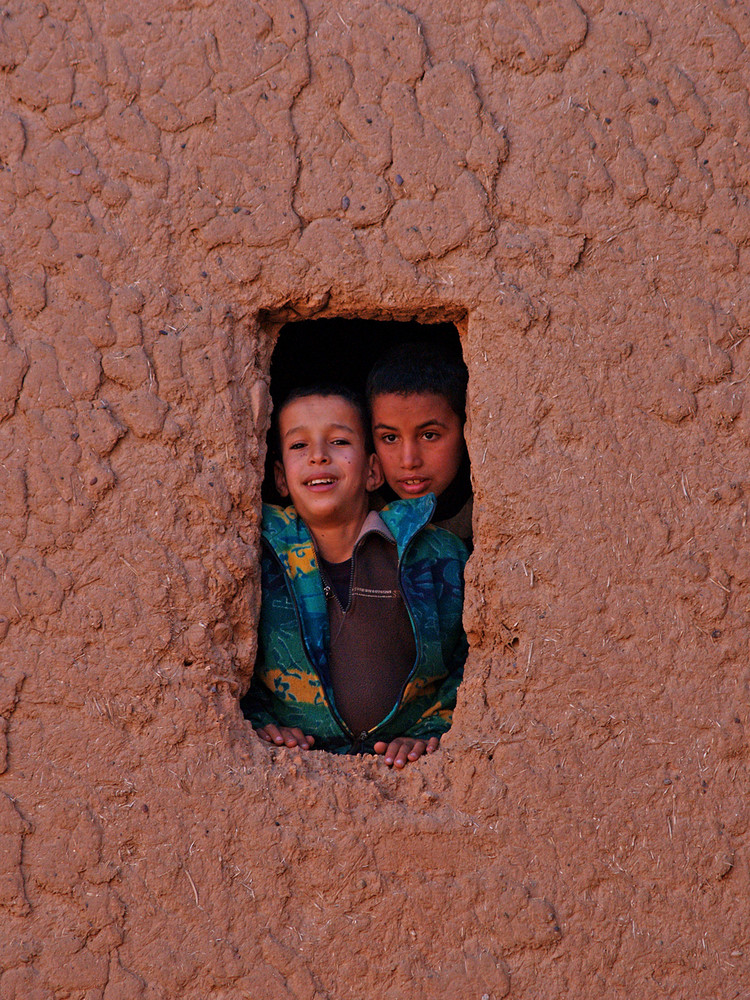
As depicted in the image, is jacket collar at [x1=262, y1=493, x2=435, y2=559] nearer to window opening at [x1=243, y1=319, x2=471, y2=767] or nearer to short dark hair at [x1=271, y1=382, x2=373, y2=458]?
window opening at [x1=243, y1=319, x2=471, y2=767]

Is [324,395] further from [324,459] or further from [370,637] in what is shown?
[370,637]

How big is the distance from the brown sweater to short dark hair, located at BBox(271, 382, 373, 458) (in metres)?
0.40

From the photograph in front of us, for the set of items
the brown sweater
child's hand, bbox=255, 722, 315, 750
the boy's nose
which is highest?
the boy's nose

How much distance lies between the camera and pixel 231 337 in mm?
2715

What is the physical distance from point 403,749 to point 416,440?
1113mm

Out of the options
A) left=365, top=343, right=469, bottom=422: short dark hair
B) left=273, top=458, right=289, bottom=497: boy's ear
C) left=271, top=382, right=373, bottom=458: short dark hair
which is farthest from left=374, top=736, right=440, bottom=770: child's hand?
left=365, top=343, right=469, bottom=422: short dark hair

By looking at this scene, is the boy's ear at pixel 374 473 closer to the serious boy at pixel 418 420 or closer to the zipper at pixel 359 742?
the serious boy at pixel 418 420

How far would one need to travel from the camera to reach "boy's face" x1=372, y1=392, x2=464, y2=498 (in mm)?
3576

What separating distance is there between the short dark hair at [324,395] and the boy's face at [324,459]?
0.02m

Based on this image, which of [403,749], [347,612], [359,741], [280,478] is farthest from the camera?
[280,478]

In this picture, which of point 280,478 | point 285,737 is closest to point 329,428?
point 280,478

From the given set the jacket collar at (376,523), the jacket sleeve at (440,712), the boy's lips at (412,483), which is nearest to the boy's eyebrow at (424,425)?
the boy's lips at (412,483)

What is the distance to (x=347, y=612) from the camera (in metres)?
3.21

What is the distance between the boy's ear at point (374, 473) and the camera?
3.59m
